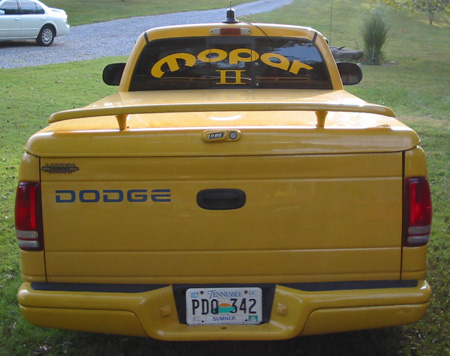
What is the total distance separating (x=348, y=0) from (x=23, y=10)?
30188 millimetres

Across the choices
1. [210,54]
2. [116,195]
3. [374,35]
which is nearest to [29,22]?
[374,35]

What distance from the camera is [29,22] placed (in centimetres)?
2116

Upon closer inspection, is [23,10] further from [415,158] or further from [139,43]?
[415,158]

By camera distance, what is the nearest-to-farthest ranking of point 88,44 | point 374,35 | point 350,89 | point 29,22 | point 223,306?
point 223,306, point 350,89, point 374,35, point 29,22, point 88,44

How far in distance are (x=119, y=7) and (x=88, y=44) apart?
16.4 metres

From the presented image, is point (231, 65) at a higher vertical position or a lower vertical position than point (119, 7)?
higher

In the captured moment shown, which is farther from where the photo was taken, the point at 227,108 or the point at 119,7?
the point at 119,7

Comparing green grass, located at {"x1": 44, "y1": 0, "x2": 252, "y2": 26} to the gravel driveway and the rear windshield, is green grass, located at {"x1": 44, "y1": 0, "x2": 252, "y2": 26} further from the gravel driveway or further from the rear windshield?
the rear windshield

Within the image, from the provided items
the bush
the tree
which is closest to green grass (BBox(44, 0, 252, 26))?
the bush

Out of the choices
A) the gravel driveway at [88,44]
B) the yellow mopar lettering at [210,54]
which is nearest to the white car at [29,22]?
the gravel driveway at [88,44]

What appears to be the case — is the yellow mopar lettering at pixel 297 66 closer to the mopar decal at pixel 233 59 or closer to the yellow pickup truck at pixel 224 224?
the mopar decal at pixel 233 59

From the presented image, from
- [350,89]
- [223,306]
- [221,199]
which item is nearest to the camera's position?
[221,199]

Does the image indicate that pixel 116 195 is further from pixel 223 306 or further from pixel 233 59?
pixel 233 59

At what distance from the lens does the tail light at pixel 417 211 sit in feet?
10.2
